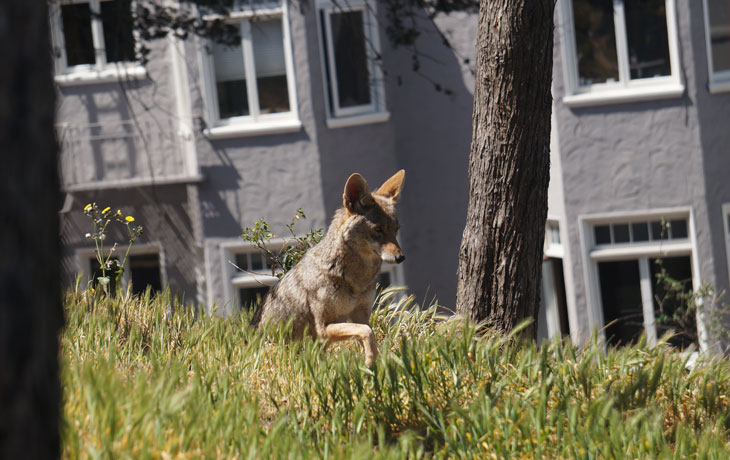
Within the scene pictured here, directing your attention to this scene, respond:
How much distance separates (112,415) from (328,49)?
518 inches

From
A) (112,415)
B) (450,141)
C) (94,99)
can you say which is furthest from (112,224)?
(112,415)

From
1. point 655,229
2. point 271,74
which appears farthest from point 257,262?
point 655,229

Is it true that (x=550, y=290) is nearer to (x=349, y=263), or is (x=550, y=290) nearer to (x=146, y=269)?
(x=146, y=269)

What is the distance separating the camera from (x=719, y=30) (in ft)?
46.4

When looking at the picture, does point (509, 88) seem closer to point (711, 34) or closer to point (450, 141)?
point (711, 34)

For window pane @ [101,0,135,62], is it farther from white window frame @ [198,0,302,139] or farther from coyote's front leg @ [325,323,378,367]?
white window frame @ [198,0,302,139]

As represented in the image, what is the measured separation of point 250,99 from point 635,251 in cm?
738

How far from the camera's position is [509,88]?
6012 millimetres

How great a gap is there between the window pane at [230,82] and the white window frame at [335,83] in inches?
61.8

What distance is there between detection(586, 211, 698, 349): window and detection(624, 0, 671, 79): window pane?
2.42 m

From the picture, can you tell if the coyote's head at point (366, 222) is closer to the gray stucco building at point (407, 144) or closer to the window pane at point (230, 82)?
the gray stucco building at point (407, 144)

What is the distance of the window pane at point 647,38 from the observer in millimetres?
14234

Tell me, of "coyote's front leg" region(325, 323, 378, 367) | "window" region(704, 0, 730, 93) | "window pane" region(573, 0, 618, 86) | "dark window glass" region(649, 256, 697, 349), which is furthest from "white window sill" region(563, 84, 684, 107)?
"coyote's front leg" region(325, 323, 378, 367)

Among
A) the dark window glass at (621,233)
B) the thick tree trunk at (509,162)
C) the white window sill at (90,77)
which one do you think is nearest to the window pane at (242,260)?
the white window sill at (90,77)
